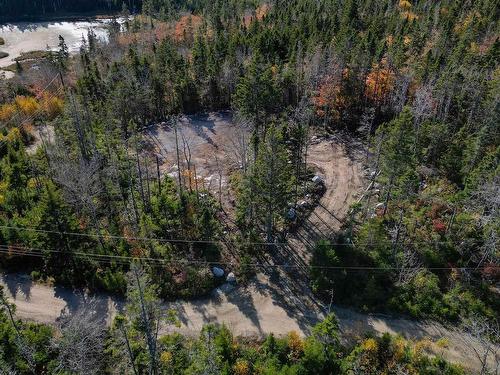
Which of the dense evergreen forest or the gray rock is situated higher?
the dense evergreen forest

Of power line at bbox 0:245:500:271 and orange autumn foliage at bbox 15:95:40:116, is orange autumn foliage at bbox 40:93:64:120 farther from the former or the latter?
power line at bbox 0:245:500:271

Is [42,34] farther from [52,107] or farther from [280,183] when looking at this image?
[280,183]

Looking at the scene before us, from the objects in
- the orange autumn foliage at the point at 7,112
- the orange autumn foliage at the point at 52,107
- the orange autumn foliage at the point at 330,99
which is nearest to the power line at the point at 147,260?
the orange autumn foliage at the point at 330,99

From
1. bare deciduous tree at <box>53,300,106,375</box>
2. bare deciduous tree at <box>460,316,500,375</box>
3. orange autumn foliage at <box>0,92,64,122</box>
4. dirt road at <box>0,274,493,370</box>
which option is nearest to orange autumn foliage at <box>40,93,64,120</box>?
orange autumn foliage at <box>0,92,64,122</box>

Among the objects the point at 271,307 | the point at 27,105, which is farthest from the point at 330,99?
the point at 27,105

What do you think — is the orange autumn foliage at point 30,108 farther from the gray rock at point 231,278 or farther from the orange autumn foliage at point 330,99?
the gray rock at point 231,278

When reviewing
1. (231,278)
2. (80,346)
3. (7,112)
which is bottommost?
(231,278)
